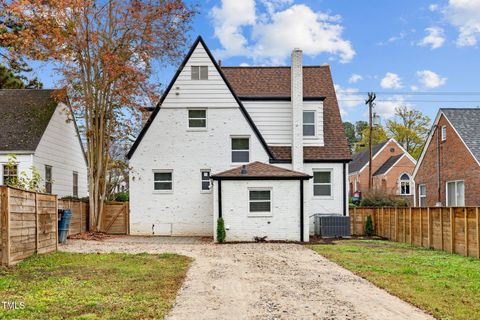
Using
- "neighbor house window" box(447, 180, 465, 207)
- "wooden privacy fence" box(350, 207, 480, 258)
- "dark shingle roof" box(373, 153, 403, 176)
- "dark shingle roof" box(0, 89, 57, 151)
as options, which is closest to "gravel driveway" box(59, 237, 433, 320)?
"wooden privacy fence" box(350, 207, 480, 258)

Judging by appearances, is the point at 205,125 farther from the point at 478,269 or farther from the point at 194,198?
the point at 478,269

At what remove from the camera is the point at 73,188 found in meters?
29.2

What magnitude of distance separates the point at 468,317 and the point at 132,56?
20.4 meters

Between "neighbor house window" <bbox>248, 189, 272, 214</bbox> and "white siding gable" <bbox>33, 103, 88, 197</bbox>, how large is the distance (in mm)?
10502

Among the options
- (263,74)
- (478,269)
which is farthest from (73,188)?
(478,269)

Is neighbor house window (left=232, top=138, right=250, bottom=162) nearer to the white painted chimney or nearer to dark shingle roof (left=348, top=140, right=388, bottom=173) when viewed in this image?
the white painted chimney

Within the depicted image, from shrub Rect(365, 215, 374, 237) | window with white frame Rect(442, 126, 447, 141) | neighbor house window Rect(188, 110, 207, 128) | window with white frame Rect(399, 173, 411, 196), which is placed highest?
neighbor house window Rect(188, 110, 207, 128)

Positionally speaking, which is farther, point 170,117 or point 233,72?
point 233,72

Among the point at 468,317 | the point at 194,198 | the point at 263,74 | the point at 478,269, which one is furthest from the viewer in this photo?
the point at 263,74

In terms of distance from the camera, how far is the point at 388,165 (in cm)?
5103

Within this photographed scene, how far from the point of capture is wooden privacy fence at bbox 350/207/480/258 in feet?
46.9

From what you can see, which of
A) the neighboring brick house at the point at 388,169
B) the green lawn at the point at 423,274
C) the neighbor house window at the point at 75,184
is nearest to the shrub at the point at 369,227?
the green lawn at the point at 423,274

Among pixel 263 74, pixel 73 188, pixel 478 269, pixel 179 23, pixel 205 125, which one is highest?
pixel 179 23

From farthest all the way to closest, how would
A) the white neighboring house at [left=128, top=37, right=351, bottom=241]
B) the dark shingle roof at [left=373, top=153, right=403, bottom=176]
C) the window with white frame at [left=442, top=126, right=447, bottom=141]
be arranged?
the dark shingle roof at [left=373, top=153, right=403, bottom=176], the window with white frame at [left=442, top=126, right=447, bottom=141], the white neighboring house at [left=128, top=37, right=351, bottom=241]
